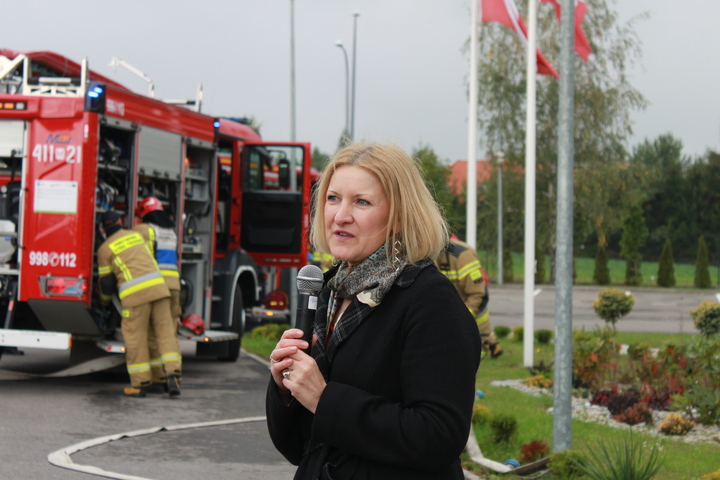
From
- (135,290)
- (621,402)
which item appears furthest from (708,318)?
(135,290)

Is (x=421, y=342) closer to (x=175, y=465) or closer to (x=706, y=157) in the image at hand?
(x=175, y=465)

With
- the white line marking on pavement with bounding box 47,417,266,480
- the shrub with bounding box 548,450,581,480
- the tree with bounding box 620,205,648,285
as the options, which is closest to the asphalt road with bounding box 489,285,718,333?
the tree with bounding box 620,205,648,285

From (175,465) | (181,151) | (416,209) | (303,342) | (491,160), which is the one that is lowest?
(175,465)

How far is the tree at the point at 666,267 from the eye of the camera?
41.8 metres

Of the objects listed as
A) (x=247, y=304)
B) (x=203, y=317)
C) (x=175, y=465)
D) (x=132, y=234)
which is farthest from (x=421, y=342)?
(x=247, y=304)

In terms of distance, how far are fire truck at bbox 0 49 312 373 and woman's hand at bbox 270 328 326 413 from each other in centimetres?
704

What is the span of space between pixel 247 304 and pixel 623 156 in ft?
93.9

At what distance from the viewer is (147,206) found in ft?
32.1

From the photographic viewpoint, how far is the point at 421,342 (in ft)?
7.22

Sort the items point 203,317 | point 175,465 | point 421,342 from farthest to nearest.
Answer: point 203,317 → point 175,465 → point 421,342

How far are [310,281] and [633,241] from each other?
147ft

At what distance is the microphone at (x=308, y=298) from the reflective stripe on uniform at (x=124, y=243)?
6.73m

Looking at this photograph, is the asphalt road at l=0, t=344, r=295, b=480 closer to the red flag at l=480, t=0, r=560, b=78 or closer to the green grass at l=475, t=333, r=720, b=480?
the green grass at l=475, t=333, r=720, b=480

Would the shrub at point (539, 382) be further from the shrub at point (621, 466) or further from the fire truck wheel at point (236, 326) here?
the shrub at point (621, 466)
